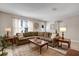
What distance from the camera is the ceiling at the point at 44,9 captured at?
1826 mm

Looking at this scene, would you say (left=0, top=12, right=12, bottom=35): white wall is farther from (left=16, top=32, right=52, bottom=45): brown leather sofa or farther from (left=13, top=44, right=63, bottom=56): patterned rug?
(left=13, top=44, right=63, bottom=56): patterned rug

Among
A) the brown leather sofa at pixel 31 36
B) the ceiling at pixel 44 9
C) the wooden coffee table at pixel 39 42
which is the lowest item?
the wooden coffee table at pixel 39 42

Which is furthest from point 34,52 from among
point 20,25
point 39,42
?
point 20,25

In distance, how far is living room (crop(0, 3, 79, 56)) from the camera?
1.85m

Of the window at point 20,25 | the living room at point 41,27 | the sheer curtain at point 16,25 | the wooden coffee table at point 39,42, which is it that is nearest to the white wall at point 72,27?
the living room at point 41,27

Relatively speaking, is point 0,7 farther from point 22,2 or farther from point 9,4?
point 22,2

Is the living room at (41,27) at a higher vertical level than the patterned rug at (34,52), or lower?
higher

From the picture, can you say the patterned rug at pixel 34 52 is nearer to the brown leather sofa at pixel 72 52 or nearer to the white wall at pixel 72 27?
the brown leather sofa at pixel 72 52

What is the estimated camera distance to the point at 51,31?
6.60ft

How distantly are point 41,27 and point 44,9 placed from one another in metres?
0.45

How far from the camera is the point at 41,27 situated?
2041 millimetres

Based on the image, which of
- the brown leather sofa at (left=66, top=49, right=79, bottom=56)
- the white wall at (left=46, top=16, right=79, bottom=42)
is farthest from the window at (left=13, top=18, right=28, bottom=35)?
the brown leather sofa at (left=66, top=49, right=79, bottom=56)

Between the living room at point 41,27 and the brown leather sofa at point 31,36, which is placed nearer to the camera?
the living room at point 41,27

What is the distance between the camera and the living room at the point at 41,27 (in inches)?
72.9
